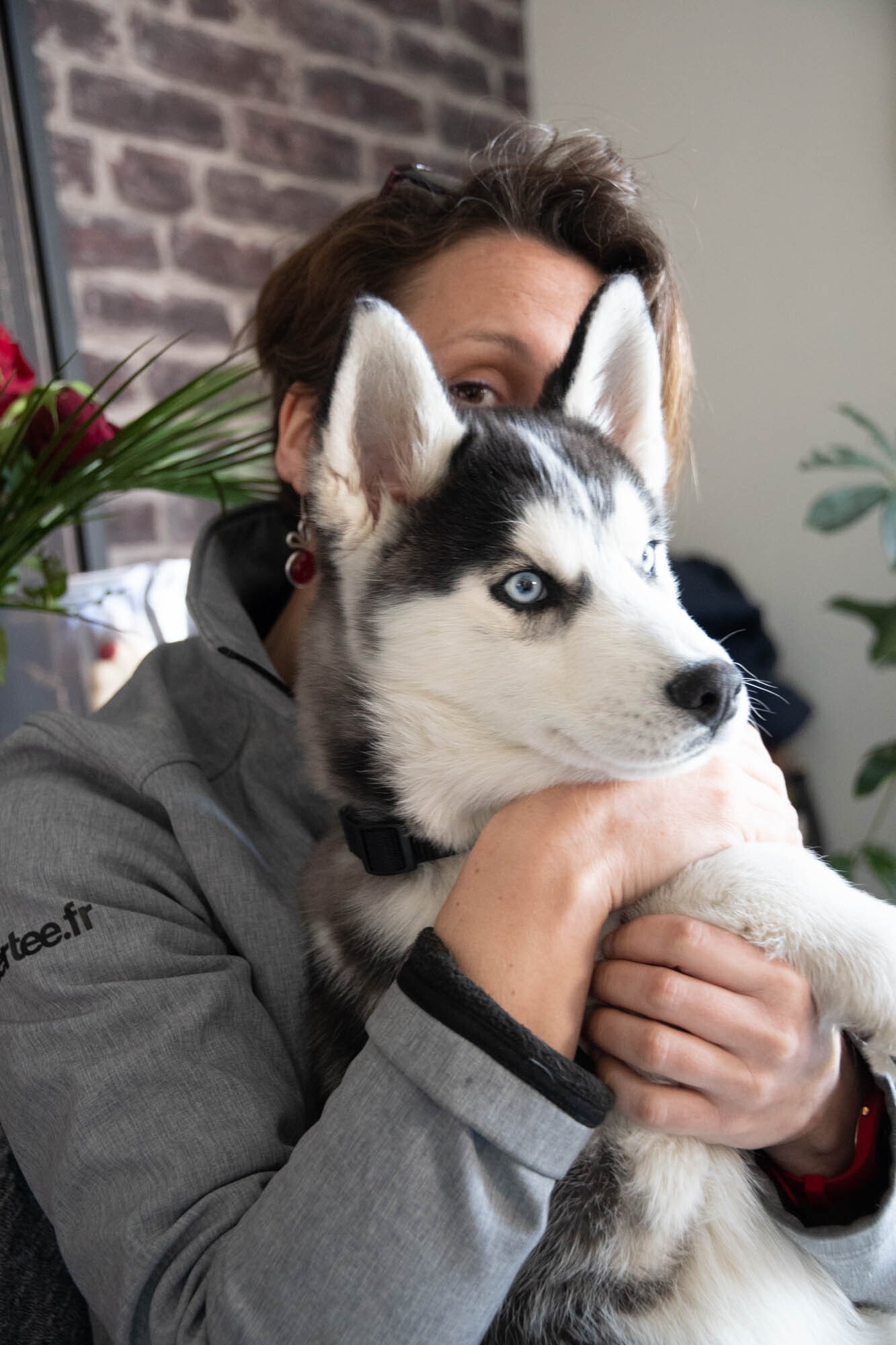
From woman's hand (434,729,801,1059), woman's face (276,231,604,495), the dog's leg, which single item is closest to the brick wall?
woman's face (276,231,604,495)

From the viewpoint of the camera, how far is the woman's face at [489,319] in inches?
52.7

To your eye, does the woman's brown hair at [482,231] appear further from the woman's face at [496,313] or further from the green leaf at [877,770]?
the green leaf at [877,770]

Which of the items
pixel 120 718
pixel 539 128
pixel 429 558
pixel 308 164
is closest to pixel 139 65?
pixel 308 164

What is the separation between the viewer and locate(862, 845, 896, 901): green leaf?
7.03ft

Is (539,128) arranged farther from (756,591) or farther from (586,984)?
(756,591)

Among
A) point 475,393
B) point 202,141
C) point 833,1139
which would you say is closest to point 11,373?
point 475,393

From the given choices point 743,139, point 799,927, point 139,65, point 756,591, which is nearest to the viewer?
point 799,927

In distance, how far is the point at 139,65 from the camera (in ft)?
7.89

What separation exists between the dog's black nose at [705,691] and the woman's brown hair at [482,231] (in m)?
0.75

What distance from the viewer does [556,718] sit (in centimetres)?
89

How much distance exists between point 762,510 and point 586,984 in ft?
7.52

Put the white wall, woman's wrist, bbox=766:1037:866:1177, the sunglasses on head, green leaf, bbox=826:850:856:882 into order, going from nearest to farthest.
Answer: woman's wrist, bbox=766:1037:866:1177, the sunglasses on head, green leaf, bbox=826:850:856:882, the white wall

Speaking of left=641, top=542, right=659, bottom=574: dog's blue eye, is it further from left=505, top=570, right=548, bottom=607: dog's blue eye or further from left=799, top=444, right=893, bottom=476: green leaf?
left=799, top=444, right=893, bottom=476: green leaf

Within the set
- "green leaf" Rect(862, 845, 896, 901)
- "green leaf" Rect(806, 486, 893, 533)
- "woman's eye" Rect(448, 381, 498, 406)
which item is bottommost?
"green leaf" Rect(862, 845, 896, 901)
